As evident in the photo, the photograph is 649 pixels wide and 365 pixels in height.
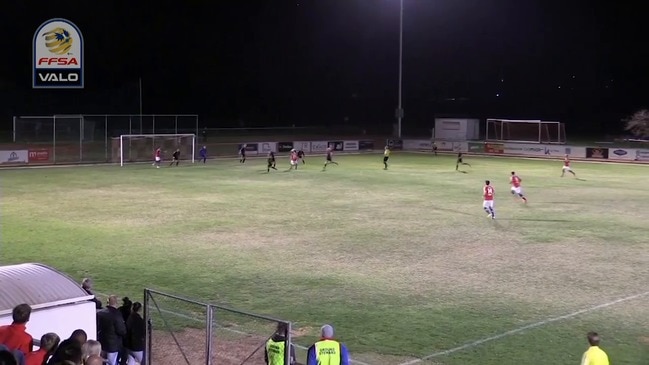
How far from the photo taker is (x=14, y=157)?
52.0 m

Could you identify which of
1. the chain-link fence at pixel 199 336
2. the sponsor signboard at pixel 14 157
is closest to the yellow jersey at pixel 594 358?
the chain-link fence at pixel 199 336

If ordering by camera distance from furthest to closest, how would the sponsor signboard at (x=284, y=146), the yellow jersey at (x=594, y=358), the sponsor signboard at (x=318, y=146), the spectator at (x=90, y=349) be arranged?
the sponsor signboard at (x=318, y=146), the sponsor signboard at (x=284, y=146), the yellow jersey at (x=594, y=358), the spectator at (x=90, y=349)

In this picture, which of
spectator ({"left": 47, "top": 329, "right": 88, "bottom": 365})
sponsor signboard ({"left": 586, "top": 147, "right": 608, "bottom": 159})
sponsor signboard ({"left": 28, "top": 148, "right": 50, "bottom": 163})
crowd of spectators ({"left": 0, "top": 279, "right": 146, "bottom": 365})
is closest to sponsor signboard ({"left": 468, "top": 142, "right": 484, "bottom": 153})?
sponsor signboard ({"left": 586, "top": 147, "right": 608, "bottom": 159})

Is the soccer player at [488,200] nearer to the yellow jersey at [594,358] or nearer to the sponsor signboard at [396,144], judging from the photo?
the yellow jersey at [594,358]

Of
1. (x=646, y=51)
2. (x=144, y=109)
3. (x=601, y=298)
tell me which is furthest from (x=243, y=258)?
(x=646, y=51)

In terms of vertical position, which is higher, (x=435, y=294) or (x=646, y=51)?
(x=646, y=51)

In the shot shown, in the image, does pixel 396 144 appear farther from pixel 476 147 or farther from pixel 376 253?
pixel 376 253

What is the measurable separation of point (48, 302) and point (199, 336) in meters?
4.83

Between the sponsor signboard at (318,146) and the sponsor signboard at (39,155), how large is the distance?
24.7 m

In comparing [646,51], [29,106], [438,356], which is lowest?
[438,356]

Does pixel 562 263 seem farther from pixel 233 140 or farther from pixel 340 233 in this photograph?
pixel 233 140

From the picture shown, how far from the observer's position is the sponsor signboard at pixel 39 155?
5325 centimetres

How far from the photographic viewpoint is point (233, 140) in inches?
2955

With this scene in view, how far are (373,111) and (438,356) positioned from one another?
335 feet
